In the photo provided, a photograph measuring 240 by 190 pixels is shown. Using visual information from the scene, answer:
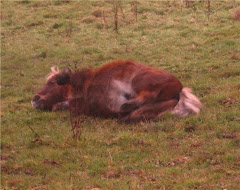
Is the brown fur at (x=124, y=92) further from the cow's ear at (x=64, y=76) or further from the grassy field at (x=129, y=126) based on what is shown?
the grassy field at (x=129, y=126)

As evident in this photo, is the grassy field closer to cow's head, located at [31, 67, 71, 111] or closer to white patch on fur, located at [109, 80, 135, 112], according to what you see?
cow's head, located at [31, 67, 71, 111]

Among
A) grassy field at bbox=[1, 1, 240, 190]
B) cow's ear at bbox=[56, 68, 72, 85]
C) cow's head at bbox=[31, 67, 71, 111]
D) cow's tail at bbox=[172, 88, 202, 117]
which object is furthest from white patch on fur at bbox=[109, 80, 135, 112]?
cow's head at bbox=[31, 67, 71, 111]

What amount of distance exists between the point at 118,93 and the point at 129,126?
751 mm

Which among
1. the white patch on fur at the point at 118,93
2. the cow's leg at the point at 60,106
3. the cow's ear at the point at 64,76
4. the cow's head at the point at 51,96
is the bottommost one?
the cow's leg at the point at 60,106

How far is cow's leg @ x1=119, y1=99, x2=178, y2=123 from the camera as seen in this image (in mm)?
7934

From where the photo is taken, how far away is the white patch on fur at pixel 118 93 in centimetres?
824

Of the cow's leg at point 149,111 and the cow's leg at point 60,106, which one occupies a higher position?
the cow's leg at point 149,111

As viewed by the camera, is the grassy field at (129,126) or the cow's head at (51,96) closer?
the grassy field at (129,126)

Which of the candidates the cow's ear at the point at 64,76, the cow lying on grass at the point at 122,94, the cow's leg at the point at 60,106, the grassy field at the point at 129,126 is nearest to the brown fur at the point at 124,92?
the cow lying on grass at the point at 122,94

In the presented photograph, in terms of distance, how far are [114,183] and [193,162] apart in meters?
1.12

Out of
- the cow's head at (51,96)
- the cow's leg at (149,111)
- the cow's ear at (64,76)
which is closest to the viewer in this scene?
the cow's leg at (149,111)

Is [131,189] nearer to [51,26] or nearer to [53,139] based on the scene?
[53,139]

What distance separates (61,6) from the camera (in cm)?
2033

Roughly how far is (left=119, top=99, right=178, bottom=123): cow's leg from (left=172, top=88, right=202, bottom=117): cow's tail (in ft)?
0.38
